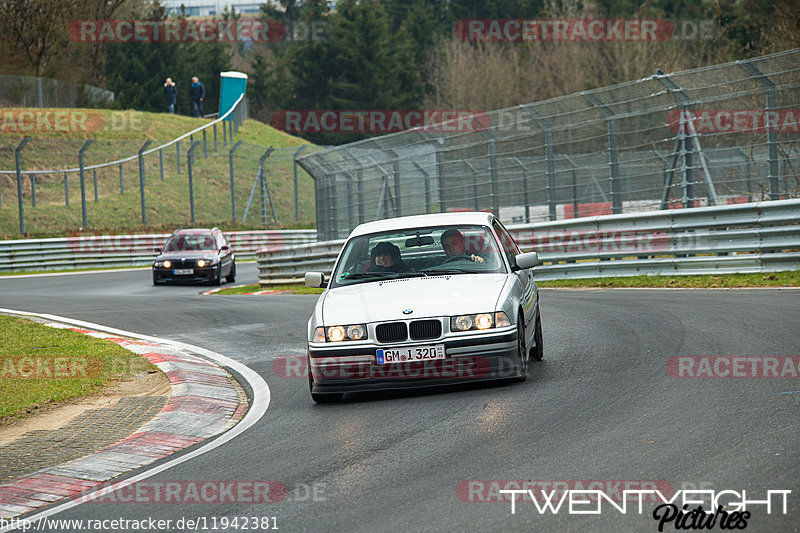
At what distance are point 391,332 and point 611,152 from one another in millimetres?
11637

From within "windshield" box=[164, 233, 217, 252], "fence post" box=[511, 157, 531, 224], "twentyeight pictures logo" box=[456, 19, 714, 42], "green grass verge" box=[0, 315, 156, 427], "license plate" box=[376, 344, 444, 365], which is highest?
"twentyeight pictures logo" box=[456, 19, 714, 42]

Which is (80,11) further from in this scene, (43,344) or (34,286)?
(43,344)

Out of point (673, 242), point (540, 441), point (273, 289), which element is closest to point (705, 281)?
point (673, 242)

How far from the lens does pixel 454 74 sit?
6669 cm

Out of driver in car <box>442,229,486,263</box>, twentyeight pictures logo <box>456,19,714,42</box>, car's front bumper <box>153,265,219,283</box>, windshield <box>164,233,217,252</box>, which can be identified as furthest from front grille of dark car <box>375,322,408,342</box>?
twentyeight pictures logo <box>456,19,714,42</box>

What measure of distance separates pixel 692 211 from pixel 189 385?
9844mm

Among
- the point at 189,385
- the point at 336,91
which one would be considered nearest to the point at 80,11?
the point at 336,91

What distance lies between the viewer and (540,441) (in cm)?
624

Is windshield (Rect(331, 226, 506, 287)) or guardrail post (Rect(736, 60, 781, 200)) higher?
guardrail post (Rect(736, 60, 781, 200))

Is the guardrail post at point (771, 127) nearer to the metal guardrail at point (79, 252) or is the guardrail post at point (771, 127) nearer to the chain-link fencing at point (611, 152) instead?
the chain-link fencing at point (611, 152)

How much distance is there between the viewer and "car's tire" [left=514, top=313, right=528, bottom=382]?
814cm

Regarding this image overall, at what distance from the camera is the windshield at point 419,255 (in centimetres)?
909

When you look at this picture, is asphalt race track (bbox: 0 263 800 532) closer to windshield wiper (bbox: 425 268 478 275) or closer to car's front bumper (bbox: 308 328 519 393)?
car's front bumper (bbox: 308 328 519 393)

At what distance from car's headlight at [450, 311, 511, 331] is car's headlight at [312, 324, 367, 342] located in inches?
27.8
